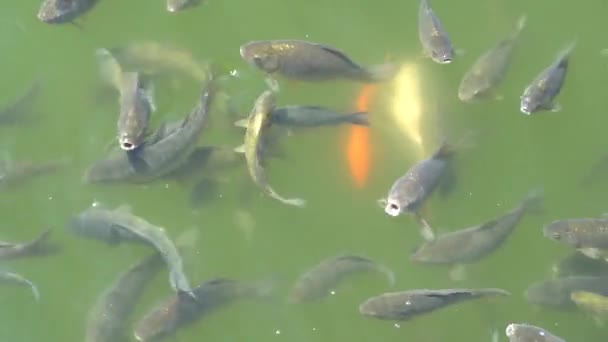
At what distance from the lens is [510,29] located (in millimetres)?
4754

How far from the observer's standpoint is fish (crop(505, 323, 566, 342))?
3748 mm

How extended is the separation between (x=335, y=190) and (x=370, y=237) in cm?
35

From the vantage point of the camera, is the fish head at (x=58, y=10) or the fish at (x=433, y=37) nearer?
the fish at (x=433, y=37)

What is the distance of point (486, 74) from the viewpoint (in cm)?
443

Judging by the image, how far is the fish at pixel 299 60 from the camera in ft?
13.9

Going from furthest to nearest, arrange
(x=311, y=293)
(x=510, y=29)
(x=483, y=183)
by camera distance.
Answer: (x=510, y=29)
(x=483, y=183)
(x=311, y=293)

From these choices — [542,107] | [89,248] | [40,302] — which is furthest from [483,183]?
[40,302]

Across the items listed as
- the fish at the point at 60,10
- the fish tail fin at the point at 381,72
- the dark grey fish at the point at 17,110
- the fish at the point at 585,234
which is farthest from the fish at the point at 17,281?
the fish at the point at 585,234

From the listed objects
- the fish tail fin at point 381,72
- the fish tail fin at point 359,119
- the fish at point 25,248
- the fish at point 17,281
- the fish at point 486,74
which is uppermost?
the fish at point 486,74

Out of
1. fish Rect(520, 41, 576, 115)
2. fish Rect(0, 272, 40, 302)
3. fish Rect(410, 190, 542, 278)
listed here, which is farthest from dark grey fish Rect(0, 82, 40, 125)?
fish Rect(520, 41, 576, 115)

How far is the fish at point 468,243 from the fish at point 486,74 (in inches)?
29.6

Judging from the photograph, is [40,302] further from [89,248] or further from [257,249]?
[257,249]

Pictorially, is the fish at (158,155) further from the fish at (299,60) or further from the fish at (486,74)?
the fish at (486,74)

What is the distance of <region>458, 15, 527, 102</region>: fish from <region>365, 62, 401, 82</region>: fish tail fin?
1.37ft
